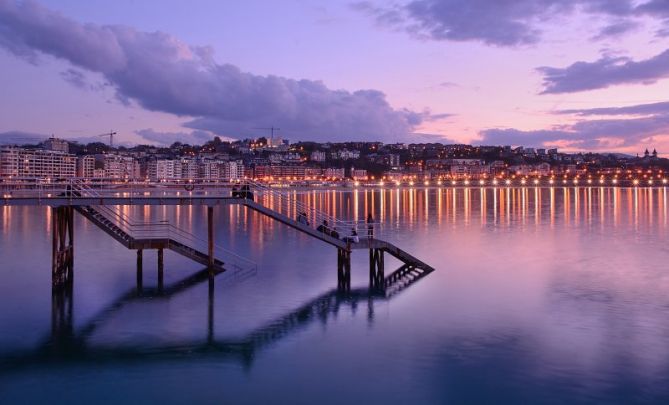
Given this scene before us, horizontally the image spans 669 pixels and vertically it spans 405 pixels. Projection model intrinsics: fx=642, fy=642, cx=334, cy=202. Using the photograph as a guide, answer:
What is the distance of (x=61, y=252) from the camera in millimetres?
26484

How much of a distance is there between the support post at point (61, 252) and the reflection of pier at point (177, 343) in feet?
2.10

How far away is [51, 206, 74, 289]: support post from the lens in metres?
25.3

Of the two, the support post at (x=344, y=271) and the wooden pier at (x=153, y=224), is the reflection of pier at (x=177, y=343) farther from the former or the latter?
the wooden pier at (x=153, y=224)

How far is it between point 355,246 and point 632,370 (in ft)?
42.7

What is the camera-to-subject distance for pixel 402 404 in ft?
47.0

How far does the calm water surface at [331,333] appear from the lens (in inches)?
599

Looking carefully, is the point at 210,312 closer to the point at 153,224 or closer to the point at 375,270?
the point at 153,224

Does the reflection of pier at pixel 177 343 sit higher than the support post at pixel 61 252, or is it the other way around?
the support post at pixel 61 252

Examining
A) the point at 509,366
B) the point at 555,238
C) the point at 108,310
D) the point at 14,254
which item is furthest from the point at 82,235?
the point at 509,366

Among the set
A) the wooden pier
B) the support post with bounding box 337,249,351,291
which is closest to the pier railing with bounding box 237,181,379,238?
the wooden pier

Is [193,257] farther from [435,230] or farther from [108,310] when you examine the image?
[435,230]

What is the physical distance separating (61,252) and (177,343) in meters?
10.5

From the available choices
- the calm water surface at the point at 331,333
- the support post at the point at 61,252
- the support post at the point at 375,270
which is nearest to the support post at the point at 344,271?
the calm water surface at the point at 331,333

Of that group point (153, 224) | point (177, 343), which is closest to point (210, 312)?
point (177, 343)
